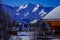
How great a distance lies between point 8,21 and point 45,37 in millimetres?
743

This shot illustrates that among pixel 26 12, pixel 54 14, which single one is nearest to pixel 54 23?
pixel 54 14

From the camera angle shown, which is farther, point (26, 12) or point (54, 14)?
point (26, 12)

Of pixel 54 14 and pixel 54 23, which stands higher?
pixel 54 14

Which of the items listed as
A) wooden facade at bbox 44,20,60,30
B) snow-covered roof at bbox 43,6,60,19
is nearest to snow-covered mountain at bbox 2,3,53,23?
snow-covered roof at bbox 43,6,60,19

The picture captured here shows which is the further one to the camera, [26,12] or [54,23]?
[26,12]

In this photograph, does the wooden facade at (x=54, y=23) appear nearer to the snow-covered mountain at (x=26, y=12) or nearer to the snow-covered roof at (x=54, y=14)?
the snow-covered roof at (x=54, y=14)

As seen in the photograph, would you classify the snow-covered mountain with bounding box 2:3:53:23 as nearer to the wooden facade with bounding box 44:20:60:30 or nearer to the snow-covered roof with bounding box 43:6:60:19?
the snow-covered roof with bounding box 43:6:60:19

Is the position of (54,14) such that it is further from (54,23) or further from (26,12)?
(26,12)

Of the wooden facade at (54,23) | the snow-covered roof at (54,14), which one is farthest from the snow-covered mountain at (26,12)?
the wooden facade at (54,23)

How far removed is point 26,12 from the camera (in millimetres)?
3373

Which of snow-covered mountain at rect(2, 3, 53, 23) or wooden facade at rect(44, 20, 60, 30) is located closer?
wooden facade at rect(44, 20, 60, 30)

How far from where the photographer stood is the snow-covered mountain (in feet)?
11.0

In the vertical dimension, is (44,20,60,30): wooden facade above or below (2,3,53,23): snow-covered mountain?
below

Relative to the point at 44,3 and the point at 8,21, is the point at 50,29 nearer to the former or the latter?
the point at 44,3
